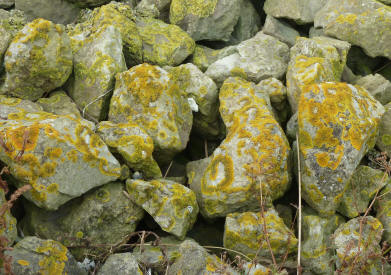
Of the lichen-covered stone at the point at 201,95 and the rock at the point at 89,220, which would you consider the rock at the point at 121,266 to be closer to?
the rock at the point at 89,220

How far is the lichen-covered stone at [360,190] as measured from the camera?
202 inches

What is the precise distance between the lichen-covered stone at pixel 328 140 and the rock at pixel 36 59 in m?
3.60

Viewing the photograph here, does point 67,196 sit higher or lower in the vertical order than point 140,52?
lower

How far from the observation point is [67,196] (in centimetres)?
462

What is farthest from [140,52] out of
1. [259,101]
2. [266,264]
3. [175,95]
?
[266,264]

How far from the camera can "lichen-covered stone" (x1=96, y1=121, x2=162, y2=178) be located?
5098 mm

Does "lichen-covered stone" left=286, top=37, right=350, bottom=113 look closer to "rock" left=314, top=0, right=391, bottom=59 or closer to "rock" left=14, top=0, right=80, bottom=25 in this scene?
"rock" left=314, top=0, right=391, bottom=59

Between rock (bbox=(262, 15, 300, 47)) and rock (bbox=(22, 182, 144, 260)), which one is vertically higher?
rock (bbox=(262, 15, 300, 47))

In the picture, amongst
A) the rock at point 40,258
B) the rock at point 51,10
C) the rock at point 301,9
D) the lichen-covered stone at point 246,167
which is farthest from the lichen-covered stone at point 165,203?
the rock at point 301,9

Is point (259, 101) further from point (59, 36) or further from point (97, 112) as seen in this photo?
point (59, 36)

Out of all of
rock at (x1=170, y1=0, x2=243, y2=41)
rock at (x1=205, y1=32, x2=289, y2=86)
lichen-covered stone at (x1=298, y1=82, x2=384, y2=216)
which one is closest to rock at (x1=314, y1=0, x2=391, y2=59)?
rock at (x1=205, y1=32, x2=289, y2=86)

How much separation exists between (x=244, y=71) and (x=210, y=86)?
2.55ft

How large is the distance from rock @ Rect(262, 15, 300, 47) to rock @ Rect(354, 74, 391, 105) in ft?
5.97

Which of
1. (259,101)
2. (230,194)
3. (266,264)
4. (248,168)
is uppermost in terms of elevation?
(259,101)
